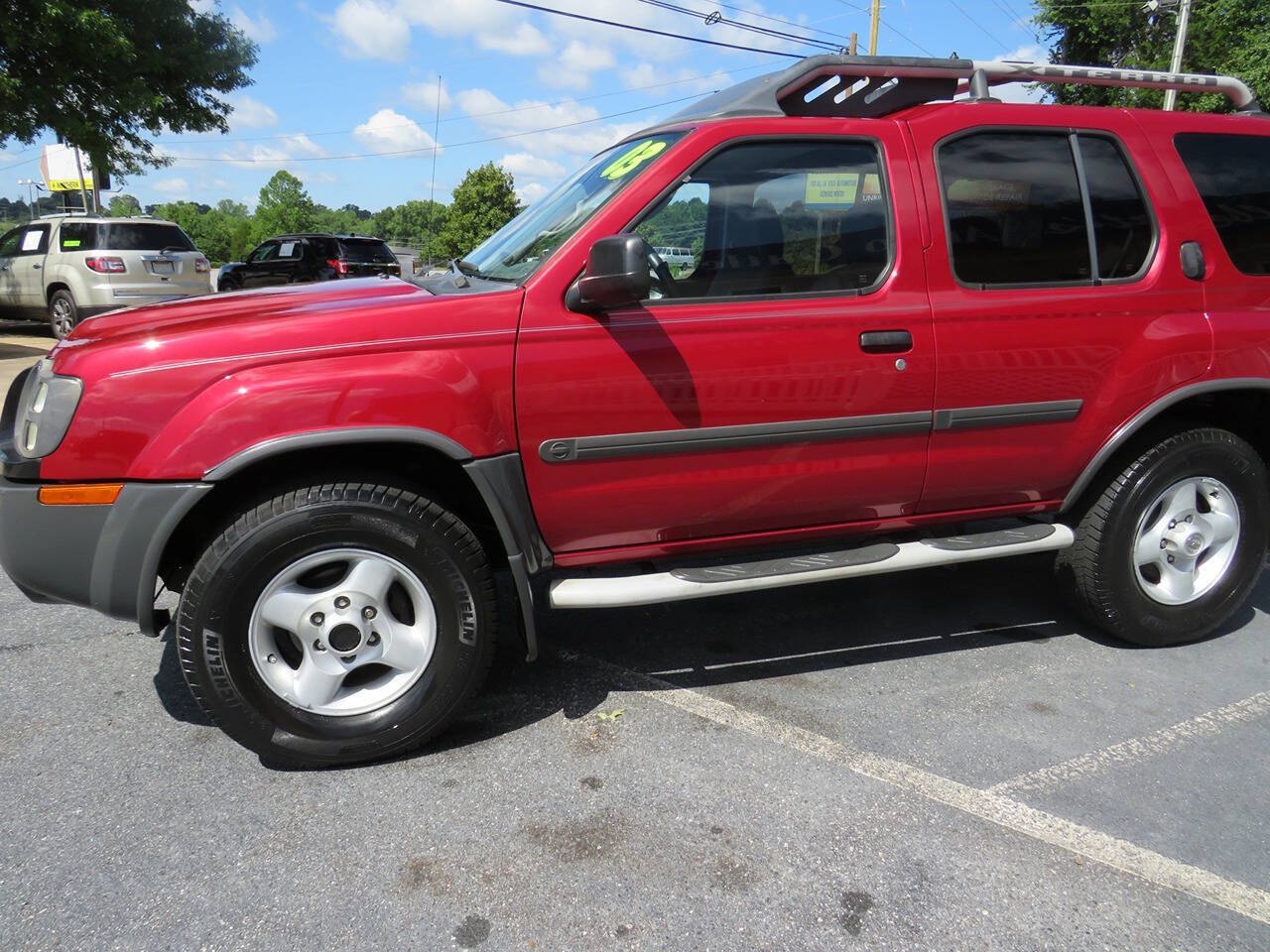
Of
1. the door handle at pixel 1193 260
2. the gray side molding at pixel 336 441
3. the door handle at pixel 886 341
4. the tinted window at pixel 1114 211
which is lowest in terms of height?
the gray side molding at pixel 336 441

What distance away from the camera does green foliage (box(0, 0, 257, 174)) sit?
11828mm

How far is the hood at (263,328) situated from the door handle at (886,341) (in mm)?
1161

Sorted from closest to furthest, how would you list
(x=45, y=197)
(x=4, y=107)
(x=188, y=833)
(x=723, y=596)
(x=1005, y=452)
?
(x=188, y=833)
(x=1005, y=452)
(x=723, y=596)
(x=4, y=107)
(x=45, y=197)

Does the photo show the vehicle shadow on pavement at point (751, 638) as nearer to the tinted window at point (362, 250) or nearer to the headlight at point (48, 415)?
the headlight at point (48, 415)

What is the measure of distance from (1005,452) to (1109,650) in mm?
1072

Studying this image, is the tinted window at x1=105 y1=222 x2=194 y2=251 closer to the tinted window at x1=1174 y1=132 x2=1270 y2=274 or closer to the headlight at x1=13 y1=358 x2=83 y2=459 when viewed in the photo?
the headlight at x1=13 y1=358 x2=83 y2=459

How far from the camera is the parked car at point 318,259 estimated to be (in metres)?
17.5

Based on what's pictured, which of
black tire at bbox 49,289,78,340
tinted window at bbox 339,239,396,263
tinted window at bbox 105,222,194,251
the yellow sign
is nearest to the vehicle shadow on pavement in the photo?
the yellow sign

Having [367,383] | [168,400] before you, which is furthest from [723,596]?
[168,400]

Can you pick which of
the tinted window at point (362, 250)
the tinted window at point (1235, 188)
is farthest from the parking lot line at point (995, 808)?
the tinted window at point (362, 250)

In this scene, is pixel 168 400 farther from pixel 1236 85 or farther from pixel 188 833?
pixel 1236 85

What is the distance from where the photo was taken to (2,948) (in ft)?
6.92

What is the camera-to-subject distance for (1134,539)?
3.63 meters

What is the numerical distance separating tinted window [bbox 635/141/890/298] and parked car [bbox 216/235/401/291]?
15239 mm
